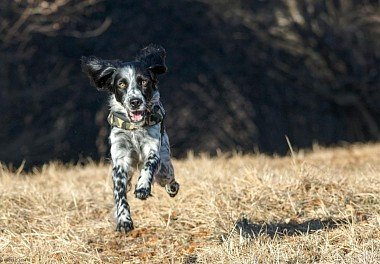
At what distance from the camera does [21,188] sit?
30.8 feet

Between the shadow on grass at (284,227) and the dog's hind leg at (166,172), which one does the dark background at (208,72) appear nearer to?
the dog's hind leg at (166,172)

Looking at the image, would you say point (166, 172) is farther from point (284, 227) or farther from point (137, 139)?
point (284, 227)

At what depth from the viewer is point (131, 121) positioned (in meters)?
7.43

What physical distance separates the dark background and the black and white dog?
11.7 metres

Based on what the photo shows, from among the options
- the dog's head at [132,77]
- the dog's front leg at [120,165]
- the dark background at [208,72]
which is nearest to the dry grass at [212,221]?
the dog's front leg at [120,165]

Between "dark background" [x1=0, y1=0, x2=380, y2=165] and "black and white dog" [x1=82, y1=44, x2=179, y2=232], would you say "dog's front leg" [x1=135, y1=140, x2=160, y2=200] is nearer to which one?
"black and white dog" [x1=82, y1=44, x2=179, y2=232]

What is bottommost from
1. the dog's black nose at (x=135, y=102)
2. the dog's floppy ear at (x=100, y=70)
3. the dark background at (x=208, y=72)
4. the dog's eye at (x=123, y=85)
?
the dark background at (x=208, y=72)

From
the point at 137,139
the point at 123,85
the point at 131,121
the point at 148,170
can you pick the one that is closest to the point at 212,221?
the point at 148,170

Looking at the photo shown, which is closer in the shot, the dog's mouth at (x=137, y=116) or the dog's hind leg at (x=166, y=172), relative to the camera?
the dog's mouth at (x=137, y=116)

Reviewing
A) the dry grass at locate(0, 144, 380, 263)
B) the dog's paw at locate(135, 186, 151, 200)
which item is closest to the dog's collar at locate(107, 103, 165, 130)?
the dog's paw at locate(135, 186, 151, 200)

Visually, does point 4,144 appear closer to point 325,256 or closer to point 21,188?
point 21,188

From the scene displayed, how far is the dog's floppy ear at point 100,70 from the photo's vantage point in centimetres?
776

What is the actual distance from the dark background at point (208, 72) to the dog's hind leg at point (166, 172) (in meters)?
11.7

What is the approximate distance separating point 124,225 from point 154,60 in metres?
1.41
